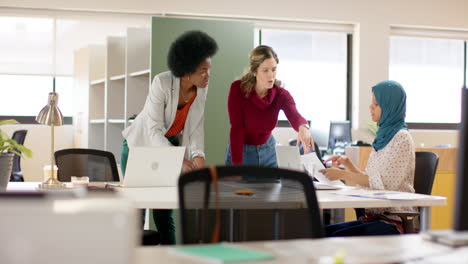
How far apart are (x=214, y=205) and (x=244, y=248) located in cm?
32

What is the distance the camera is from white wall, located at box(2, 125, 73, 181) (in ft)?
25.2

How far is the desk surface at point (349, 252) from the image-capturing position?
50.6 inches

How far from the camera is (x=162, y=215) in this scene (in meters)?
3.59

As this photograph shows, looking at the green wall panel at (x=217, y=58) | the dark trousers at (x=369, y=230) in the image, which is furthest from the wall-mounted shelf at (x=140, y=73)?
the dark trousers at (x=369, y=230)

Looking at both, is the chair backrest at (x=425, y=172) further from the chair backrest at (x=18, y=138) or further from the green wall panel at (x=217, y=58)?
the chair backrest at (x=18, y=138)

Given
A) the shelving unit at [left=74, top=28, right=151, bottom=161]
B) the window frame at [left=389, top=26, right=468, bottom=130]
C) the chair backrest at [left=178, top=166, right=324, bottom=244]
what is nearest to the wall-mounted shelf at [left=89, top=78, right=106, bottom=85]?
the shelving unit at [left=74, top=28, right=151, bottom=161]

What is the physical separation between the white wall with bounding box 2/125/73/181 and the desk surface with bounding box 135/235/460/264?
6699 mm

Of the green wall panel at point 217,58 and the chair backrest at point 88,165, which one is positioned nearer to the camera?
the chair backrest at point 88,165

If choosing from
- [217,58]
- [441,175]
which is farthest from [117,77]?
[441,175]

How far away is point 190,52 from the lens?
3764 millimetres

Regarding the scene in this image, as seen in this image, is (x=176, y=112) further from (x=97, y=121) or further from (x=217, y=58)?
(x=97, y=121)

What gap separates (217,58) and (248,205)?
373cm

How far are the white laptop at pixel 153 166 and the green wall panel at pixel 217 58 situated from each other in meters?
2.48

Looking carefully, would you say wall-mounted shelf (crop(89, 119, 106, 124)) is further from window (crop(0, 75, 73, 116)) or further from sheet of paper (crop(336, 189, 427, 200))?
sheet of paper (crop(336, 189, 427, 200))
